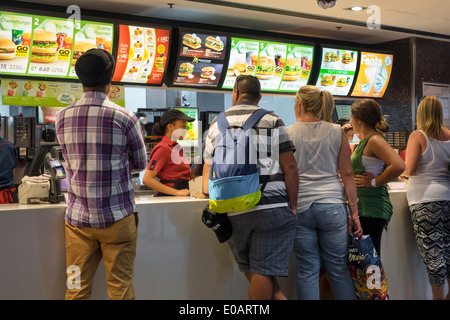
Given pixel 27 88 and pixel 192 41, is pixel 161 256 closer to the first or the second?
pixel 27 88

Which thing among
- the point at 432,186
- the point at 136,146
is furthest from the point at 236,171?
the point at 432,186

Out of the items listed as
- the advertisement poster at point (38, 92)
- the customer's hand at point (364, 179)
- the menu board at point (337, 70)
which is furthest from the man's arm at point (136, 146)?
the menu board at point (337, 70)

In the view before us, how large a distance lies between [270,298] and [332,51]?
4.03m

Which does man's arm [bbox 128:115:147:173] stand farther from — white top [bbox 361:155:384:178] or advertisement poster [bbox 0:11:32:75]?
advertisement poster [bbox 0:11:32:75]

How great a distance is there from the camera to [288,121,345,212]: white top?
9.29 ft

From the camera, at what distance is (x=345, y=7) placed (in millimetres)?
5188

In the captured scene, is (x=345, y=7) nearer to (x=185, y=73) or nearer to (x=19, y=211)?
(x=185, y=73)

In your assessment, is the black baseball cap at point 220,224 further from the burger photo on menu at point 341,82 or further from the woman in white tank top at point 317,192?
the burger photo on menu at point 341,82

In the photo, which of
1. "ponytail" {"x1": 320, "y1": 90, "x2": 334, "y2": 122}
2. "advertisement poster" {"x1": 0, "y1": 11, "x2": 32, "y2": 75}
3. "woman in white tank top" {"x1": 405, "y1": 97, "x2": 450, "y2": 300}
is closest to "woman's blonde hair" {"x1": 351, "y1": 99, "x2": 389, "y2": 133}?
"ponytail" {"x1": 320, "y1": 90, "x2": 334, "y2": 122}

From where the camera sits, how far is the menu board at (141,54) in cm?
493

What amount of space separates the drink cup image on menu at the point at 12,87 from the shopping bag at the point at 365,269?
10.6 ft

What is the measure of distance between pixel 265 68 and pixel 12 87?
2.53 metres

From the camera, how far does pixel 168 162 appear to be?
3824mm


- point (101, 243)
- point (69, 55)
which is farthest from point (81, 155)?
point (69, 55)
